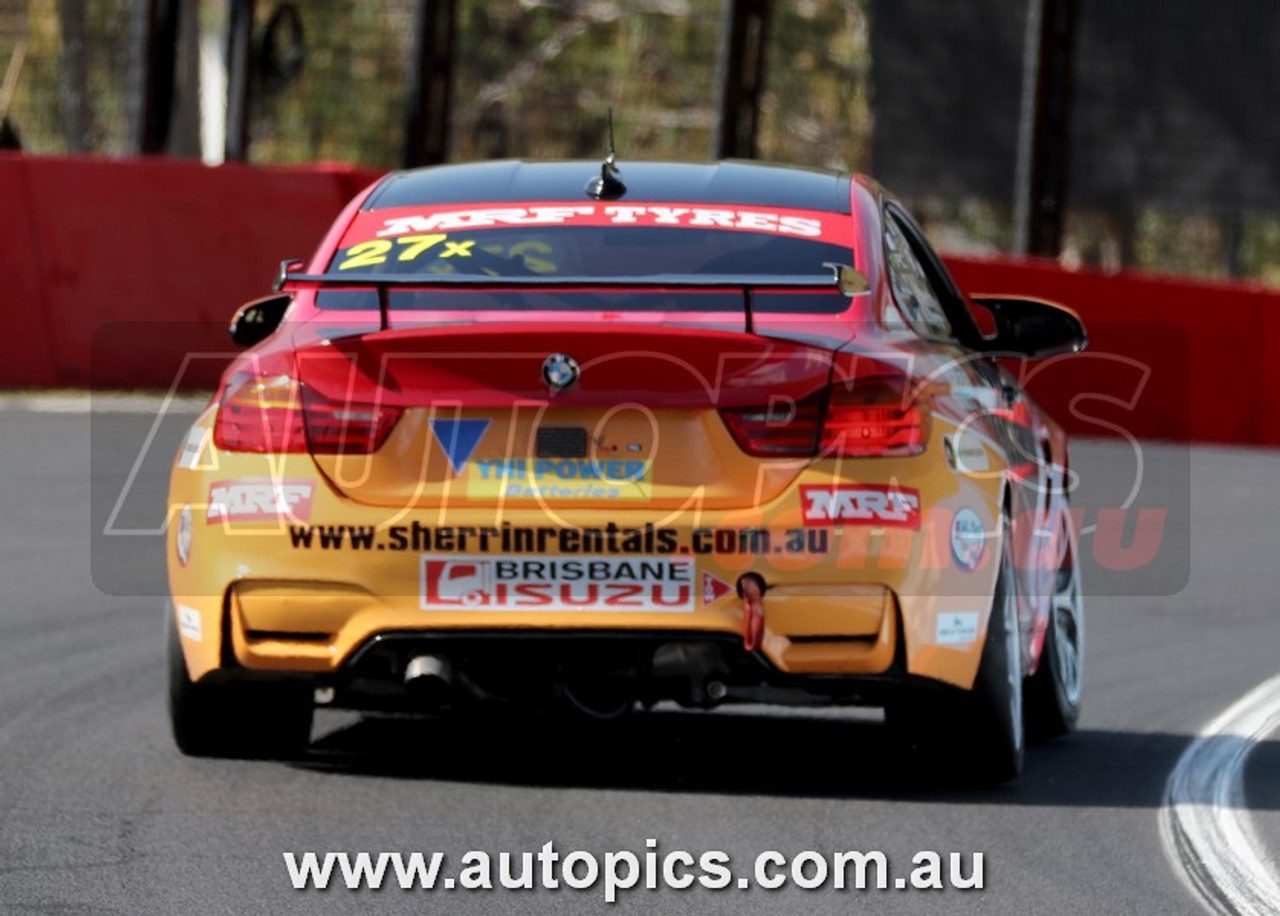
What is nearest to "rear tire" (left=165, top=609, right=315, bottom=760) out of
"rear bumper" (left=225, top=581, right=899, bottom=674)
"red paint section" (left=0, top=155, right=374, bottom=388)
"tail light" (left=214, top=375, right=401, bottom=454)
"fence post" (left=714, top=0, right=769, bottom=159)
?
"rear bumper" (left=225, top=581, right=899, bottom=674)

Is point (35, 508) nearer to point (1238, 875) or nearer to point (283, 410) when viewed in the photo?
point (283, 410)

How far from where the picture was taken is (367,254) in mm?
7609

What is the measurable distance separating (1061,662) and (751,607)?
2016 millimetres

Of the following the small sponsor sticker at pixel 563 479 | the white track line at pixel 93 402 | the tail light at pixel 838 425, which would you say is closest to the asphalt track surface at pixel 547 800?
the small sponsor sticker at pixel 563 479

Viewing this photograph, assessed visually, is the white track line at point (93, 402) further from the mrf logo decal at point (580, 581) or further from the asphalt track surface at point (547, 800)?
the mrf logo decal at point (580, 581)

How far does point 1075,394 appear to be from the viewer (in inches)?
869

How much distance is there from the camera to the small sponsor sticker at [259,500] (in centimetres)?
680

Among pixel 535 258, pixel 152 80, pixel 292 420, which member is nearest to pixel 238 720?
pixel 292 420

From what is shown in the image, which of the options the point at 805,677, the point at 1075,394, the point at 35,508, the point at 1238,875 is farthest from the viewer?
the point at 1075,394

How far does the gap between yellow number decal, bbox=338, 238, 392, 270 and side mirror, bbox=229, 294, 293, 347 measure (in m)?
0.25

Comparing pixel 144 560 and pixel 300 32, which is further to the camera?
pixel 300 32

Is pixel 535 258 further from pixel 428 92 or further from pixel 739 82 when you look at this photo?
pixel 739 82

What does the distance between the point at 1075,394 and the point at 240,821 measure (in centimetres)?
1599

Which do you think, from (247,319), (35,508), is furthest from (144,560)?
(247,319)
